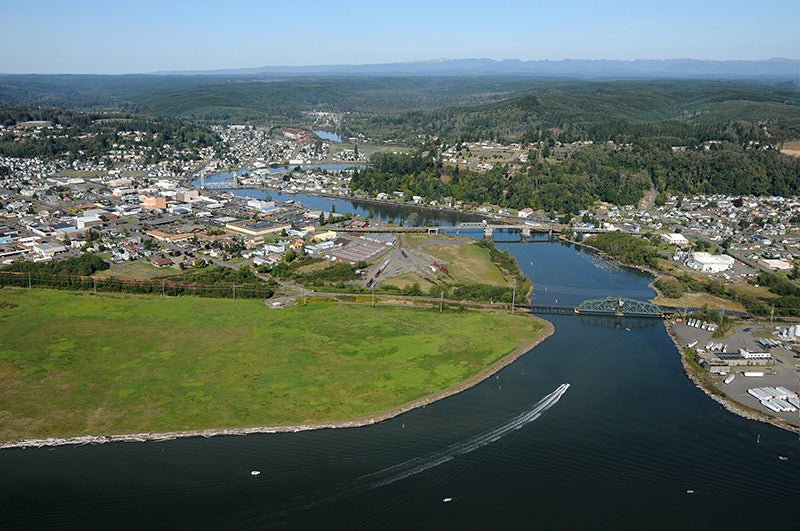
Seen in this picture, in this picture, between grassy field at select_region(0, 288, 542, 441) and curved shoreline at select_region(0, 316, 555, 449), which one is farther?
grassy field at select_region(0, 288, 542, 441)

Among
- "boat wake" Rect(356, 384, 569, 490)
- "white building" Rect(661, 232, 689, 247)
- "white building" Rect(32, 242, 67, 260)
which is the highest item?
"white building" Rect(32, 242, 67, 260)

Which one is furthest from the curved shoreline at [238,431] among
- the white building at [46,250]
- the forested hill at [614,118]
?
the forested hill at [614,118]

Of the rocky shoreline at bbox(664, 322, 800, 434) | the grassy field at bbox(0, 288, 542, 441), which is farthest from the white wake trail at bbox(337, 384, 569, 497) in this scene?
the rocky shoreline at bbox(664, 322, 800, 434)

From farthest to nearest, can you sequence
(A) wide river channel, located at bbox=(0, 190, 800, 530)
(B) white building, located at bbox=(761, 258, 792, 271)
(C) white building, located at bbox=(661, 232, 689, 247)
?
(C) white building, located at bbox=(661, 232, 689, 247) < (B) white building, located at bbox=(761, 258, 792, 271) < (A) wide river channel, located at bbox=(0, 190, 800, 530)

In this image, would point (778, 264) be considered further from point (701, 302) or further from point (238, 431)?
point (238, 431)

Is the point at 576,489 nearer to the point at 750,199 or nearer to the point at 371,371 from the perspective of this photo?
the point at 371,371

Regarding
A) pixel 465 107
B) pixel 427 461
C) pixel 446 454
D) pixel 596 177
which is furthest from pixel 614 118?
pixel 427 461

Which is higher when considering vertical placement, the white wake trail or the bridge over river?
the bridge over river

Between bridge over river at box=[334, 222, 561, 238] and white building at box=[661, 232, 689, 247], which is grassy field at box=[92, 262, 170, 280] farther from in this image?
white building at box=[661, 232, 689, 247]
